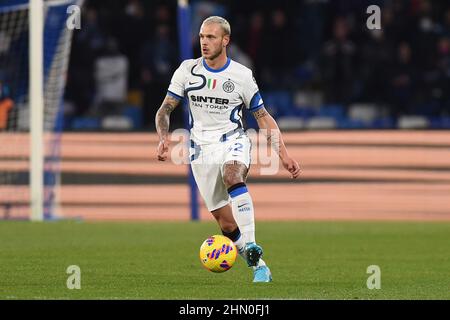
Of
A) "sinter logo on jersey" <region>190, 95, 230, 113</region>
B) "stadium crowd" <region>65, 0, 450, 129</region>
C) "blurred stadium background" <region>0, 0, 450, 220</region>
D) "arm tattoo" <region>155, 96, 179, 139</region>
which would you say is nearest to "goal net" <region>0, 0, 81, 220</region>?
"blurred stadium background" <region>0, 0, 450, 220</region>

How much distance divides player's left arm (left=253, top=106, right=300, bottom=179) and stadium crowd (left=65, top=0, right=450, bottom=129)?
10120 mm

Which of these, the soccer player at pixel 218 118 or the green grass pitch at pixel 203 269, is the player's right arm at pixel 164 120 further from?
the green grass pitch at pixel 203 269

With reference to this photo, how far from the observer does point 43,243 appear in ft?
49.0

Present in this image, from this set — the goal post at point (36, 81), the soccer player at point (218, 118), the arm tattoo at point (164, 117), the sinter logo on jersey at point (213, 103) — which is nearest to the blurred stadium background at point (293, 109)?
the goal post at point (36, 81)

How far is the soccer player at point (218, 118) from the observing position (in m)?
10.9

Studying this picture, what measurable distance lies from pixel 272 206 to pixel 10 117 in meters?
4.61

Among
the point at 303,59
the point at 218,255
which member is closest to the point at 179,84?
the point at 218,255

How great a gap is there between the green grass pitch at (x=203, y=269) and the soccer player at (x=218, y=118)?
788 mm

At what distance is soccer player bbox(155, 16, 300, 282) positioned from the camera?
35.8 feet

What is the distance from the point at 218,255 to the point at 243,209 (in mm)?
452

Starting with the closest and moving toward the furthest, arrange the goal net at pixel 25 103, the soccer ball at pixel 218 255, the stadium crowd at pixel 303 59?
the soccer ball at pixel 218 255, the goal net at pixel 25 103, the stadium crowd at pixel 303 59
